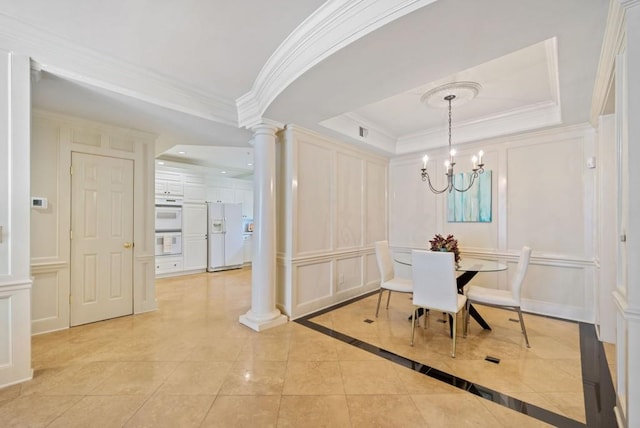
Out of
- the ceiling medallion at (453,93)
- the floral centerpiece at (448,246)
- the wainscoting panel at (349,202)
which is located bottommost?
the floral centerpiece at (448,246)

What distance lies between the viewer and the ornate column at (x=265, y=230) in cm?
330

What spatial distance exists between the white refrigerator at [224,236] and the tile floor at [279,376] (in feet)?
11.1

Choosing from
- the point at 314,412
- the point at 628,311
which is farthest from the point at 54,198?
the point at 628,311

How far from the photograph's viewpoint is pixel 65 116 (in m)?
3.12

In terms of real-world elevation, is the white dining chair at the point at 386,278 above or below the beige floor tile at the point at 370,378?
above

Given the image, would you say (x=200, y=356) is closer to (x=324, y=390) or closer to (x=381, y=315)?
(x=324, y=390)

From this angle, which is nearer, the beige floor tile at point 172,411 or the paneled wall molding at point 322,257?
the beige floor tile at point 172,411

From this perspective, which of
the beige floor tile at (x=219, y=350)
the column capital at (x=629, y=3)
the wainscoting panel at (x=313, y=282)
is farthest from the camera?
the wainscoting panel at (x=313, y=282)

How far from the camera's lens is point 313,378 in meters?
2.21

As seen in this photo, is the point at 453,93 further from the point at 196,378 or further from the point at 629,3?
the point at 196,378

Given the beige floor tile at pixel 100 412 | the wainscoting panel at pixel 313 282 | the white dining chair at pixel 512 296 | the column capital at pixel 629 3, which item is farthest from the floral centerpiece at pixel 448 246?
the beige floor tile at pixel 100 412

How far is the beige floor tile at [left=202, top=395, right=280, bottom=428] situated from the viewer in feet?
5.64

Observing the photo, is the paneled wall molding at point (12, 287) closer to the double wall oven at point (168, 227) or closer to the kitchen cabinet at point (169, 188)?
the double wall oven at point (168, 227)

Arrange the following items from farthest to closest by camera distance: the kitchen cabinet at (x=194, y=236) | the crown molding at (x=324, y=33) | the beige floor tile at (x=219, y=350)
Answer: the kitchen cabinet at (x=194, y=236), the beige floor tile at (x=219, y=350), the crown molding at (x=324, y=33)
